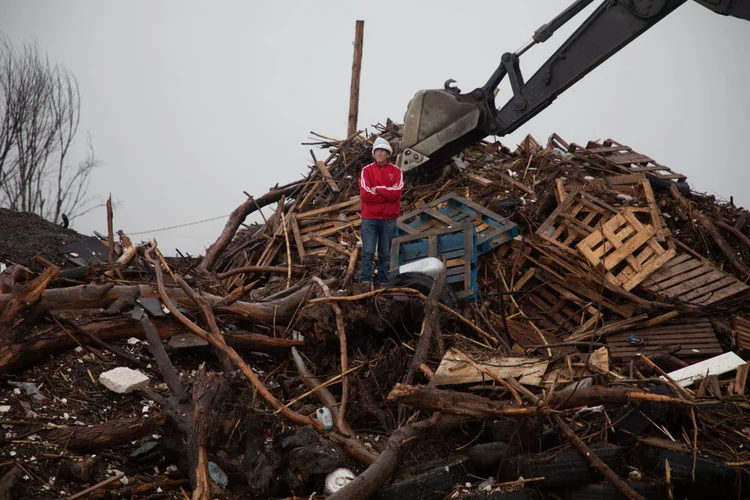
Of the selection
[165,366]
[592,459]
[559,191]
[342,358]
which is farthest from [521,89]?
[165,366]

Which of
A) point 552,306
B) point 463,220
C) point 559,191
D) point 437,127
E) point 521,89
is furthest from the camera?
point 437,127

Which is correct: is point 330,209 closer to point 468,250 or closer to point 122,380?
point 468,250

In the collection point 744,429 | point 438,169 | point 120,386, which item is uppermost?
point 438,169

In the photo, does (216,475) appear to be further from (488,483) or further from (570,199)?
(570,199)

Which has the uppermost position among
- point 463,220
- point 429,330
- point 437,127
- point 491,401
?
point 437,127

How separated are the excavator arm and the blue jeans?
2.73m

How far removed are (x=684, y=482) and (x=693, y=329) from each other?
3.25m

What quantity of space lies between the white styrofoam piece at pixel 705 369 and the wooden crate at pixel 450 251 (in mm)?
2227

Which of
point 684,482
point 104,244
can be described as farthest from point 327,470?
point 104,244

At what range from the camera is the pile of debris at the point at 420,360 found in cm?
475

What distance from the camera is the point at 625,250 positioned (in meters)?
8.30

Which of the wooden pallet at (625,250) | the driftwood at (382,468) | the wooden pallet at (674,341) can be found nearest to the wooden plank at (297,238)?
the wooden pallet at (625,250)

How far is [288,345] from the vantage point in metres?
6.90

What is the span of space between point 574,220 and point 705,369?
286 centimetres
